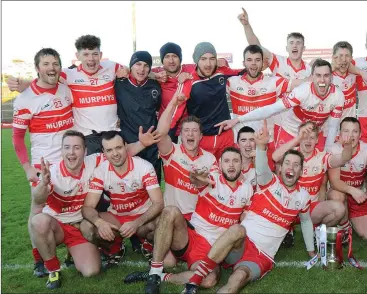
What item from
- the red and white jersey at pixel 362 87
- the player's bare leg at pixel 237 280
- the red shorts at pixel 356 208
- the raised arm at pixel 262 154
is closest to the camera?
the player's bare leg at pixel 237 280

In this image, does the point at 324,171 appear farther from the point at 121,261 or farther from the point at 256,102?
the point at 121,261

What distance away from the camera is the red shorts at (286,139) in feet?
17.8

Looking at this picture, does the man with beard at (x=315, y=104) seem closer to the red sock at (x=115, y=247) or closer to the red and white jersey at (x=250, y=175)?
the red and white jersey at (x=250, y=175)

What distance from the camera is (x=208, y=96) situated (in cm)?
532

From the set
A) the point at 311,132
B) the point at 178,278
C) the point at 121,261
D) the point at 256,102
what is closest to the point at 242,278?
the point at 178,278

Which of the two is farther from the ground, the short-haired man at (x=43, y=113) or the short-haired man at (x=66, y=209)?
the short-haired man at (x=43, y=113)

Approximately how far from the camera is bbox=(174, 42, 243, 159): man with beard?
17.2 ft

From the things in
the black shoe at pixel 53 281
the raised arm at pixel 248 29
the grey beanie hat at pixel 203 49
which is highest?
the raised arm at pixel 248 29

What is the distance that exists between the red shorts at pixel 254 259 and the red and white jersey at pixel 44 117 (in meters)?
2.29

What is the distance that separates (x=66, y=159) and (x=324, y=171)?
2.75m

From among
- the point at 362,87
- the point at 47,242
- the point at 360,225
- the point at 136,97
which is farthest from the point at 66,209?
the point at 362,87

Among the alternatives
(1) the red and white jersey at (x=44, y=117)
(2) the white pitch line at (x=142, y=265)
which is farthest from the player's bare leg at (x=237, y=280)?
(1) the red and white jersey at (x=44, y=117)

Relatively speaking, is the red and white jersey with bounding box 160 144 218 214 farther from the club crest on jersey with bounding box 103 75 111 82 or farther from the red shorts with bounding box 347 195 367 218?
the red shorts with bounding box 347 195 367 218

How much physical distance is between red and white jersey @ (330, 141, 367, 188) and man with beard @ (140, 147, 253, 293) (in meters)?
1.58
